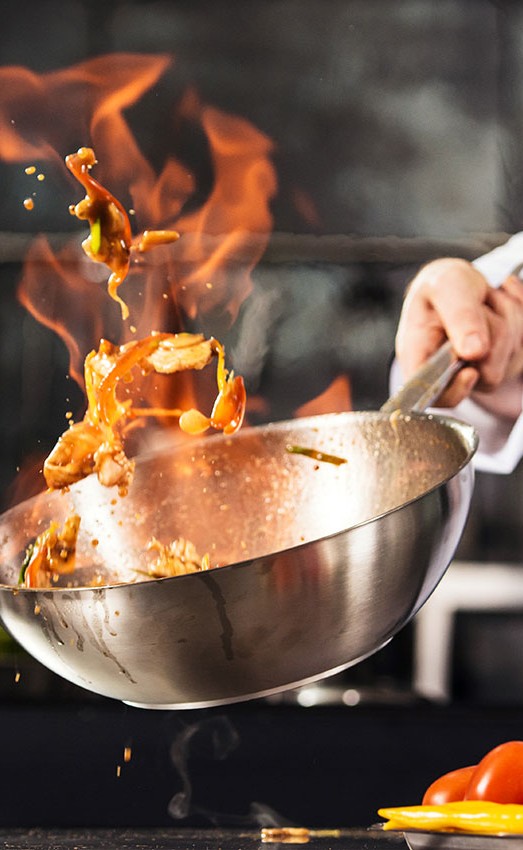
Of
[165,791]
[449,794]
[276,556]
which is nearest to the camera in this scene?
[276,556]

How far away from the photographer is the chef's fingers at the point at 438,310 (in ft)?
3.04

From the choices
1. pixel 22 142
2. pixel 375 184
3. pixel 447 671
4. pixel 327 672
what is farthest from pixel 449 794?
pixel 22 142

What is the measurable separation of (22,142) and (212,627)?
89 cm

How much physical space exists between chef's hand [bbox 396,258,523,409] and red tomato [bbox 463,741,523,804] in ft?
1.34

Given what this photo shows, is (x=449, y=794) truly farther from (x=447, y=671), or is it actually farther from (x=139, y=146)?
(x=139, y=146)

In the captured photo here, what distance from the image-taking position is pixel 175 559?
2.13 feet

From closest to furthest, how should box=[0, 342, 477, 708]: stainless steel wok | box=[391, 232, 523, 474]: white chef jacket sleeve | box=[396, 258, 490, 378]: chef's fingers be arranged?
box=[0, 342, 477, 708]: stainless steel wok → box=[396, 258, 490, 378]: chef's fingers → box=[391, 232, 523, 474]: white chef jacket sleeve

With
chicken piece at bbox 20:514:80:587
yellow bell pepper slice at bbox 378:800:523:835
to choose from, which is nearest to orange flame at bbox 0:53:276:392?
chicken piece at bbox 20:514:80:587

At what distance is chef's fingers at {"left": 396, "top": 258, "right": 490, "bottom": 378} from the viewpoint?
0.93 metres

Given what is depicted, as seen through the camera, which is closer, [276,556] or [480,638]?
[276,556]

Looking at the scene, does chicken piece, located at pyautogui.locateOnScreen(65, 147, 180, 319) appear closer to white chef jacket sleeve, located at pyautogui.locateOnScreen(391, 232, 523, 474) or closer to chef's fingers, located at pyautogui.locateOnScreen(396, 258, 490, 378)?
chef's fingers, located at pyautogui.locateOnScreen(396, 258, 490, 378)

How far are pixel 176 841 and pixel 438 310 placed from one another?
0.55 m

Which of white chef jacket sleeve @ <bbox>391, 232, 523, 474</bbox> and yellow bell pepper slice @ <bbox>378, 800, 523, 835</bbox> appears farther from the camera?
white chef jacket sleeve @ <bbox>391, 232, 523, 474</bbox>

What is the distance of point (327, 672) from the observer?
542mm
